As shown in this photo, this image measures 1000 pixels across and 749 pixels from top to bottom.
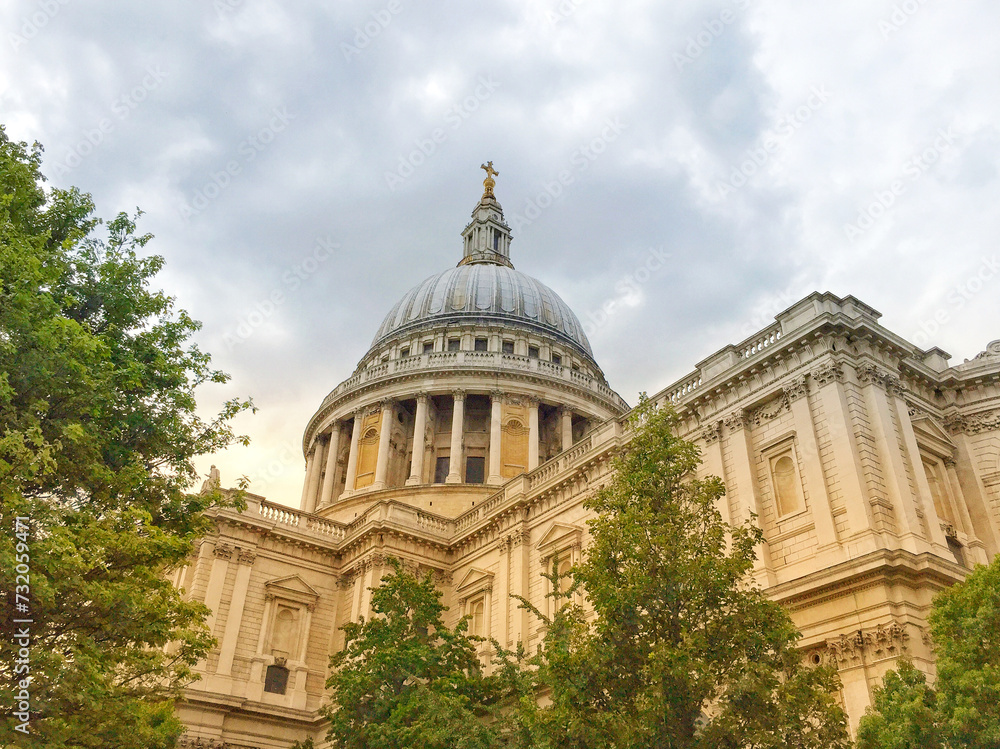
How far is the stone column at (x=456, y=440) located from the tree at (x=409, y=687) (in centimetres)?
1887

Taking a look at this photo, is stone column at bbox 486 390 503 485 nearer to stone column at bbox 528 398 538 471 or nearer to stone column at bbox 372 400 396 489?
stone column at bbox 528 398 538 471

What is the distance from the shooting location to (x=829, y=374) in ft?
73.0

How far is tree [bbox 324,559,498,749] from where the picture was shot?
61.2 feet

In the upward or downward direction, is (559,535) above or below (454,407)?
below

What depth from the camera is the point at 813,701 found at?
12016mm

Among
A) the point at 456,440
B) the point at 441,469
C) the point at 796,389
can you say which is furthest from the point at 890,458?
the point at 441,469

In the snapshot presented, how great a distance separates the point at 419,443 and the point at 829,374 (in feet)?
86.2

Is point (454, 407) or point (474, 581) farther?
point (454, 407)

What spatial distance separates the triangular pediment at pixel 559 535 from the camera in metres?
27.5

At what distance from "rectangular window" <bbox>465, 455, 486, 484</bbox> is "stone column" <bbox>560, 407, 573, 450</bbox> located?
464 cm

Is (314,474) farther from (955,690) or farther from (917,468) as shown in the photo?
(955,690)

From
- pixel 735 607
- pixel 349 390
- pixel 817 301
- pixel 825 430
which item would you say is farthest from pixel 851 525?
pixel 349 390

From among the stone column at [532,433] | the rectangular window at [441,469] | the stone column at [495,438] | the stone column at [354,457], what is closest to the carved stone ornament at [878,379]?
the stone column at [532,433]

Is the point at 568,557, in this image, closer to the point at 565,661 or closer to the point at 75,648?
the point at 565,661
